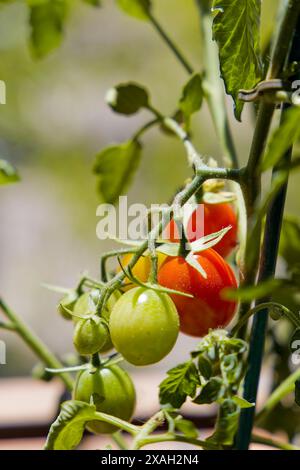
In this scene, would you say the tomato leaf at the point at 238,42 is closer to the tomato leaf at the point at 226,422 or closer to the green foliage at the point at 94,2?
the tomato leaf at the point at 226,422

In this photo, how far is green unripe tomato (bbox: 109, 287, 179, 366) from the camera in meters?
0.44

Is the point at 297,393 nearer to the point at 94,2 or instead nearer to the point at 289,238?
the point at 289,238

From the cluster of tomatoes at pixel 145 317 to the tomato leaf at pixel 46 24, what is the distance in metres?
0.33

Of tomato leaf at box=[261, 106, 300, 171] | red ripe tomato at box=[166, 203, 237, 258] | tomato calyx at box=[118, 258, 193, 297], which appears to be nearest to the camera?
tomato leaf at box=[261, 106, 300, 171]

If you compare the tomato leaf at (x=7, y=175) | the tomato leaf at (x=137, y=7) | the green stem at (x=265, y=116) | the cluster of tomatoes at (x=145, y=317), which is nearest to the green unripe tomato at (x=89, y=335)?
the cluster of tomatoes at (x=145, y=317)

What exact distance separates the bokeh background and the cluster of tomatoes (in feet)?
4.45

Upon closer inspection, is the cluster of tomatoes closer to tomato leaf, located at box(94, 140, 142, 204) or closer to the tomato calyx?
the tomato calyx

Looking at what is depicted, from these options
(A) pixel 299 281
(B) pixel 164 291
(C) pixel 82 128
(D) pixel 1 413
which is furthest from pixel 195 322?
(C) pixel 82 128

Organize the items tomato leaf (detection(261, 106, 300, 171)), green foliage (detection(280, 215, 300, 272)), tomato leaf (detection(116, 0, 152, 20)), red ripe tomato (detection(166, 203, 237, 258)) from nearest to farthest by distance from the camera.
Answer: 1. tomato leaf (detection(261, 106, 300, 171))
2. red ripe tomato (detection(166, 203, 237, 258))
3. green foliage (detection(280, 215, 300, 272))
4. tomato leaf (detection(116, 0, 152, 20))

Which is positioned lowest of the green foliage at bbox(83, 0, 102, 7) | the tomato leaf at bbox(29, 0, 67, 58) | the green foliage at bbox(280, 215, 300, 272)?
the green foliage at bbox(280, 215, 300, 272)

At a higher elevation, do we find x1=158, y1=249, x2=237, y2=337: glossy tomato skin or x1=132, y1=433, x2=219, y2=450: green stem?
x1=158, y1=249, x2=237, y2=337: glossy tomato skin

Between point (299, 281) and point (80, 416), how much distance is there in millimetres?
197

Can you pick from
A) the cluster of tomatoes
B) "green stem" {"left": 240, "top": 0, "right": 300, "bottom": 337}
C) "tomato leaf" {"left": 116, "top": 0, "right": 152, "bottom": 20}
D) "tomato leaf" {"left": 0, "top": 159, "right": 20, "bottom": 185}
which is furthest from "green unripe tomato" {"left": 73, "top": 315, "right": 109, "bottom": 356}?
"tomato leaf" {"left": 116, "top": 0, "right": 152, "bottom": 20}
